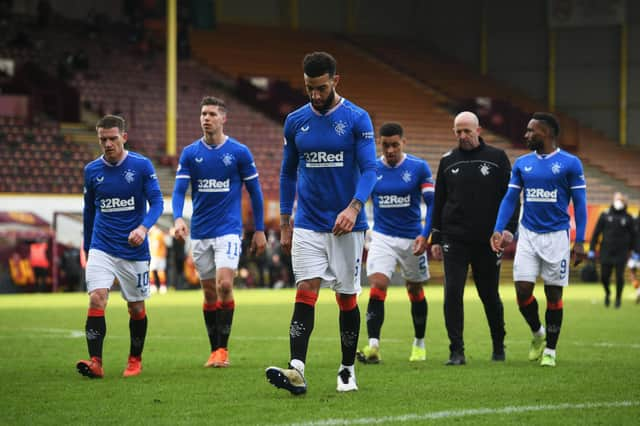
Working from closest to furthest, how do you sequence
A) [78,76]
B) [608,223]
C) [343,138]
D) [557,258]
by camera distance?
[343,138] → [557,258] → [608,223] → [78,76]

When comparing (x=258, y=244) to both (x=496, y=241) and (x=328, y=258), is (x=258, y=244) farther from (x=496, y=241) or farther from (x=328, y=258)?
(x=496, y=241)

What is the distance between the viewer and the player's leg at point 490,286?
11539 millimetres

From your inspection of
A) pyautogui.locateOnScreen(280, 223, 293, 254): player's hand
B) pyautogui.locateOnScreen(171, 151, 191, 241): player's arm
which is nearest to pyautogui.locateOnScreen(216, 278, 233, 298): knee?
pyautogui.locateOnScreen(171, 151, 191, 241): player's arm

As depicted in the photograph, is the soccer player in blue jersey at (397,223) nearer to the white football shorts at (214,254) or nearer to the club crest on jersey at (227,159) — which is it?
the white football shorts at (214,254)

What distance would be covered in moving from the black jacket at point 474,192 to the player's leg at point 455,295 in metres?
0.13

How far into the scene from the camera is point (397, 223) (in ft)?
40.9

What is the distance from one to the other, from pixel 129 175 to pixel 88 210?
1.75 ft

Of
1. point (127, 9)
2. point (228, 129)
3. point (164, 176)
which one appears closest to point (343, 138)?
point (164, 176)

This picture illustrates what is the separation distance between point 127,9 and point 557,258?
3557 centimetres

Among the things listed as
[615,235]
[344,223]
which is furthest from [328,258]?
[615,235]

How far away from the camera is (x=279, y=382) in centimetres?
831

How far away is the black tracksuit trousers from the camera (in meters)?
11.3

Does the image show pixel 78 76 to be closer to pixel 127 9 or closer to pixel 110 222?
pixel 127 9

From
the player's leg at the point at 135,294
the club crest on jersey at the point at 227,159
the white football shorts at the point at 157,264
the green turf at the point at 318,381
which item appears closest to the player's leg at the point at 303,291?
the green turf at the point at 318,381
